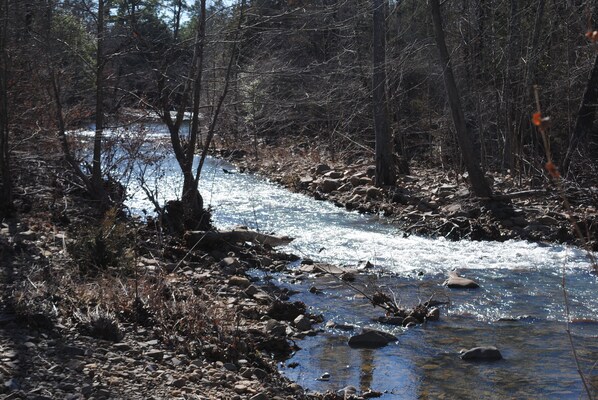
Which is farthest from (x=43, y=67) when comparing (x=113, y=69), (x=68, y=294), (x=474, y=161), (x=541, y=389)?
(x=541, y=389)

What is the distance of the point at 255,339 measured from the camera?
714 cm

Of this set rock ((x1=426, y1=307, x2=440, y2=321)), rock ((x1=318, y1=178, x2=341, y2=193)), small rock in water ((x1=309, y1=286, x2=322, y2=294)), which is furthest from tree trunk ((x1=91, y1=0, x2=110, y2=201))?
rock ((x1=318, y1=178, x2=341, y2=193))

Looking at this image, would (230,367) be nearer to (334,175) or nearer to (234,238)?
(234,238)

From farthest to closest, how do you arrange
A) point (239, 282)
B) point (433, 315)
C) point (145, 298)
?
point (239, 282), point (433, 315), point (145, 298)

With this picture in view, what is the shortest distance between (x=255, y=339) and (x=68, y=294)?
1.75 metres

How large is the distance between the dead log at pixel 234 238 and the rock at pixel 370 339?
4.39 metres

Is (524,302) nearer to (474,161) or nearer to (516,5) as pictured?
(474,161)

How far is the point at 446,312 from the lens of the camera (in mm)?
8406

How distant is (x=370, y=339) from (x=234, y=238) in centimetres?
499

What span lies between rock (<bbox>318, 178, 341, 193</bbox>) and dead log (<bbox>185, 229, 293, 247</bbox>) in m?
6.04

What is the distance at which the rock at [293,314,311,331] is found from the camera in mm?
7734

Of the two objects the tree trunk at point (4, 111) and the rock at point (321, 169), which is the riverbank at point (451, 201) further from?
the tree trunk at point (4, 111)

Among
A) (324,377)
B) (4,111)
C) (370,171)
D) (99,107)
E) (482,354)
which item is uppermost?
(99,107)

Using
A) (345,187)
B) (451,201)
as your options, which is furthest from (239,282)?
(345,187)
